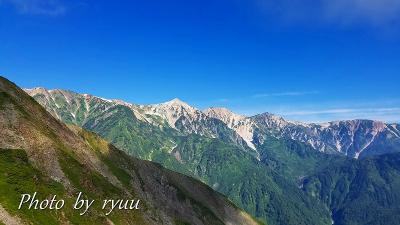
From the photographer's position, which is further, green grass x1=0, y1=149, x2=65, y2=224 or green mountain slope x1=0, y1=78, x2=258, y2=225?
green mountain slope x1=0, y1=78, x2=258, y2=225

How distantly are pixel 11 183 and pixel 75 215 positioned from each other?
67.4 feet

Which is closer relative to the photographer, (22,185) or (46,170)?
(22,185)

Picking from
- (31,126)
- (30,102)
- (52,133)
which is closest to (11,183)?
(31,126)

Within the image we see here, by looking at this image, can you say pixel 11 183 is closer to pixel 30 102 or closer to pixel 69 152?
pixel 69 152

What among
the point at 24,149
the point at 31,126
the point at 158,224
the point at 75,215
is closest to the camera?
the point at 75,215

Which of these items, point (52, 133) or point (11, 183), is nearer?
point (11, 183)

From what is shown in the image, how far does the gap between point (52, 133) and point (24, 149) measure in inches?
1079

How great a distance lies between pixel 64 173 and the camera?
6102 inches

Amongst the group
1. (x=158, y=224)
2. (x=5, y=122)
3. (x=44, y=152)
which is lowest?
(x=158, y=224)

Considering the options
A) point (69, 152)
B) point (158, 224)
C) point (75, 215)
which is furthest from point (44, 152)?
point (158, 224)

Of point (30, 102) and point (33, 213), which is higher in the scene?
point (30, 102)

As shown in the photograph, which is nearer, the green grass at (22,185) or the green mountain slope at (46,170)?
the green grass at (22,185)

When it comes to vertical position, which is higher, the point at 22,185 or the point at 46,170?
the point at 46,170

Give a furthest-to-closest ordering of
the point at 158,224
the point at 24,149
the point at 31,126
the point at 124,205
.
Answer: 1. the point at 158,224
2. the point at 124,205
3. the point at 31,126
4. the point at 24,149
